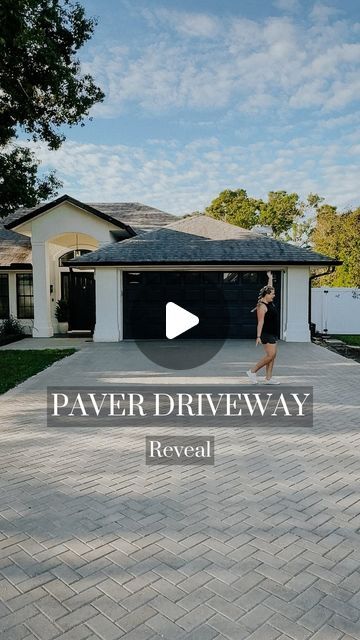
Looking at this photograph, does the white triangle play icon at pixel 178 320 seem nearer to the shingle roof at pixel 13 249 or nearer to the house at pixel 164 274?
the house at pixel 164 274

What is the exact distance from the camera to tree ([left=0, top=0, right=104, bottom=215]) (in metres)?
11.4

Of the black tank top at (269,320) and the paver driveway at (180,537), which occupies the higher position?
the black tank top at (269,320)

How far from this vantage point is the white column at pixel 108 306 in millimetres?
16047

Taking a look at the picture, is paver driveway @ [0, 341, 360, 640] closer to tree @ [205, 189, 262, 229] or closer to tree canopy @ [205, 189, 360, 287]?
tree canopy @ [205, 189, 360, 287]

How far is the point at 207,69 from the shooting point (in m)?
13.6

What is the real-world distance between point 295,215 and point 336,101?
30.3m

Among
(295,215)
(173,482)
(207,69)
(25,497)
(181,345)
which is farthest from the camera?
(295,215)

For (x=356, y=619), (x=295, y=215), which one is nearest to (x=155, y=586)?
(x=356, y=619)

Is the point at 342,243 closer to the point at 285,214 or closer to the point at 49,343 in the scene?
the point at 285,214

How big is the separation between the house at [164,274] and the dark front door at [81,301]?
1130 millimetres

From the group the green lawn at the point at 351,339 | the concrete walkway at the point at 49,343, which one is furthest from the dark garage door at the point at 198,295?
the green lawn at the point at 351,339

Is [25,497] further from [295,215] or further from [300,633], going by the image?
[295,215]

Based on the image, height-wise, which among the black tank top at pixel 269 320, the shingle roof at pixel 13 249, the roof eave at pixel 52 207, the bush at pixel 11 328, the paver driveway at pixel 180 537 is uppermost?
the roof eave at pixel 52 207

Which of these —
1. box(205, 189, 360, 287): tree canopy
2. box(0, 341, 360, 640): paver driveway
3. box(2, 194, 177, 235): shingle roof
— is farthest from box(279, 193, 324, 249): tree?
box(0, 341, 360, 640): paver driveway
